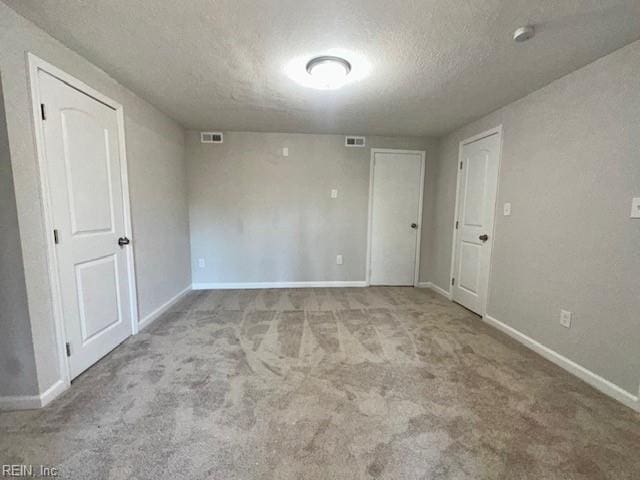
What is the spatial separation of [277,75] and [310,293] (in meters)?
2.63

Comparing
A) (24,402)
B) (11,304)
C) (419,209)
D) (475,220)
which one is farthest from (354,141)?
(24,402)

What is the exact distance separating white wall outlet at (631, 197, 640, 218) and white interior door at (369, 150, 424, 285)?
2384 millimetres

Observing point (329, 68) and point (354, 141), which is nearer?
point (329, 68)

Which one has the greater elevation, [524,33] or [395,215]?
[524,33]

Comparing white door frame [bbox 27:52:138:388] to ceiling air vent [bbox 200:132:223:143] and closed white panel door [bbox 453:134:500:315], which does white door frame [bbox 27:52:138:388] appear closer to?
ceiling air vent [bbox 200:132:223:143]

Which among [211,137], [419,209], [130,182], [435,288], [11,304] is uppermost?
[211,137]

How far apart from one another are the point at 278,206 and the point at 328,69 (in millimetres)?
2180

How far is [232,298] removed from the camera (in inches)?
135

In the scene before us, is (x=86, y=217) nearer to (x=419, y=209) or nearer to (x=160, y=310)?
(x=160, y=310)

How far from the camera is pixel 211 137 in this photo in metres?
3.59

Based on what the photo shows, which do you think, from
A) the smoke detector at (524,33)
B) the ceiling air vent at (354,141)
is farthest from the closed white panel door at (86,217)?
the smoke detector at (524,33)

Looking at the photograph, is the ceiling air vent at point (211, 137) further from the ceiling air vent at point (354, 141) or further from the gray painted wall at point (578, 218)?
the gray painted wall at point (578, 218)

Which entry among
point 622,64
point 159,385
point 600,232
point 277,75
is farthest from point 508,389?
point 277,75

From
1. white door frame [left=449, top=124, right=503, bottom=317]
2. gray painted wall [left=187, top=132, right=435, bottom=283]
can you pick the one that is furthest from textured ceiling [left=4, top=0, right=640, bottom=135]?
gray painted wall [left=187, top=132, right=435, bottom=283]
